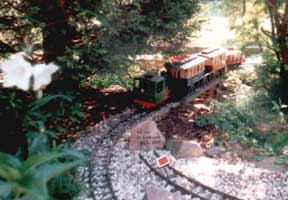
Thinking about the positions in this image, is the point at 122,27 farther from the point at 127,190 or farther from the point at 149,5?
the point at 127,190

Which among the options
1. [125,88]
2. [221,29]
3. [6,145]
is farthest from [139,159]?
[221,29]

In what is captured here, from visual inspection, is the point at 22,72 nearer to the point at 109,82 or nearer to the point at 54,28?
the point at 54,28

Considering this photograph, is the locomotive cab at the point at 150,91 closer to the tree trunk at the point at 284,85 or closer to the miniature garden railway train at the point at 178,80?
the miniature garden railway train at the point at 178,80

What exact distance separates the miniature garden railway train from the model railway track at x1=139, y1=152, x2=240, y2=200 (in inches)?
123

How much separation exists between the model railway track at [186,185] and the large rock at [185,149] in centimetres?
69

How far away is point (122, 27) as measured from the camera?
892 cm

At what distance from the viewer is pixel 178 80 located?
11188mm

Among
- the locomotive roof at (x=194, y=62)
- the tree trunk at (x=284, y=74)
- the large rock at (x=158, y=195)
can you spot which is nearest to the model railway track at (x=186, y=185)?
the large rock at (x=158, y=195)

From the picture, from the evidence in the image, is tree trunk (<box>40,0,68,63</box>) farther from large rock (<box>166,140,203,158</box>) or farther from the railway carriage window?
large rock (<box>166,140,203,158</box>)

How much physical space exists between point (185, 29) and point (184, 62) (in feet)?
4.78

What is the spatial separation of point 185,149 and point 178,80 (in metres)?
3.48

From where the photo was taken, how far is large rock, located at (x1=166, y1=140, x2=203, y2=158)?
8.12m

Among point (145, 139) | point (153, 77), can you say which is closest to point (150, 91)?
point (153, 77)

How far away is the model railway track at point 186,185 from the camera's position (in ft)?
21.4
